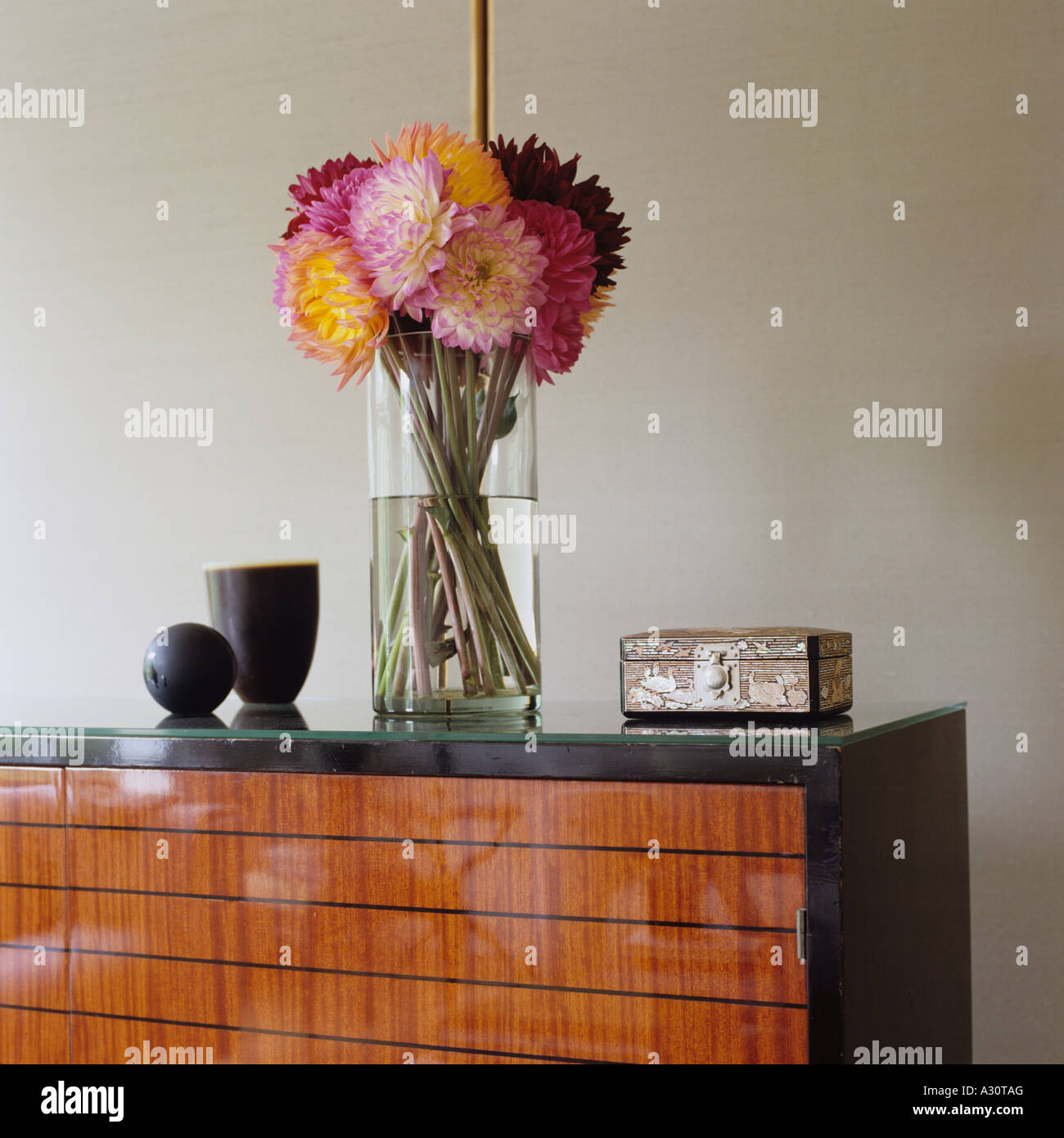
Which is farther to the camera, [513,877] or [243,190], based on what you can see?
[243,190]

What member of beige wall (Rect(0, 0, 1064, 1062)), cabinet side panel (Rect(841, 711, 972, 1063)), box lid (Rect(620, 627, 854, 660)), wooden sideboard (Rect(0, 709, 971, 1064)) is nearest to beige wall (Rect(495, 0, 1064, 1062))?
beige wall (Rect(0, 0, 1064, 1062))

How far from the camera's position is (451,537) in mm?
1203

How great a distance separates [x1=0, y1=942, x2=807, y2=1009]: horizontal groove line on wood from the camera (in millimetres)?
1001

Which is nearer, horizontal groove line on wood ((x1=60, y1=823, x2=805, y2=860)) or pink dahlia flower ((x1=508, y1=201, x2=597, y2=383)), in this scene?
horizontal groove line on wood ((x1=60, y1=823, x2=805, y2=860))

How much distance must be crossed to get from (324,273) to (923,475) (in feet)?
3.09

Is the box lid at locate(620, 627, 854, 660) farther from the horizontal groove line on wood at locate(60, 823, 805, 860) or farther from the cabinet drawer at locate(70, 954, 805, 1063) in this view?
the cabinet drawer at locate(70, 954, 805, 1063)

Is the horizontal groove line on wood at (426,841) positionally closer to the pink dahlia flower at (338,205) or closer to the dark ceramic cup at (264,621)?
the dark ceramic cup at (264,621)

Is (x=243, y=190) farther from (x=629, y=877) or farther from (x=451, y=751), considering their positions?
(x=629, y=877)

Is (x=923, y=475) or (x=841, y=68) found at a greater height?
A: (x=841, y=68)

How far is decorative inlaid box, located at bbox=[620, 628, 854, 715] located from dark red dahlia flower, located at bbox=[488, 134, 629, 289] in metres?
0.41

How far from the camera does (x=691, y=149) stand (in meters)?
1.84

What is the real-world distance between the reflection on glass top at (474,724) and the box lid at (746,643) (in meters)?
0.06

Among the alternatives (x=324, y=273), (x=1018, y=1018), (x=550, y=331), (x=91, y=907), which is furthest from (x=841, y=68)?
(x=91, y=907)

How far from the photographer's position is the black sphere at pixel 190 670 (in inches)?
51.9
